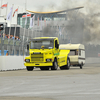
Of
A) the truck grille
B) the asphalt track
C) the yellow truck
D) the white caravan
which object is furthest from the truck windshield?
the asphalt track

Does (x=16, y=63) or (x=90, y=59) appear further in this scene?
(x=90, y=59)

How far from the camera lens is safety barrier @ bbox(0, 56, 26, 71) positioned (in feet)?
107

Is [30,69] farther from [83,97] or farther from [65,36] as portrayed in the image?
[65,36]

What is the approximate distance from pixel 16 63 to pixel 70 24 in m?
28.6

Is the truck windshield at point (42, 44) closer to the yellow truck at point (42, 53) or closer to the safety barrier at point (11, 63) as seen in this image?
the yellow truck at point (42, 53)

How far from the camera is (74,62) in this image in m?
37.3

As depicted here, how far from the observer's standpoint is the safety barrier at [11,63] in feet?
107

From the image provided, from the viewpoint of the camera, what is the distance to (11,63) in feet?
113

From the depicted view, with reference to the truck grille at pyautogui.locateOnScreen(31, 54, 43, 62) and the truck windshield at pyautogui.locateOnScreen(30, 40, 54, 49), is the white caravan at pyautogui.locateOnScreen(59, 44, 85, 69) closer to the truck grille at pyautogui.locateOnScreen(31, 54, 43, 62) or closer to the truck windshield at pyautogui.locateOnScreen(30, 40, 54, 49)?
the truck windshield at pyautogui.locateOnScreen(30, 40, 54, 49)

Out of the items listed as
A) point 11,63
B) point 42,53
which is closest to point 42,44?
point 42,53

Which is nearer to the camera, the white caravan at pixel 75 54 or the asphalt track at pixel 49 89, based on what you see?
the asphalt track at pixel 49 89

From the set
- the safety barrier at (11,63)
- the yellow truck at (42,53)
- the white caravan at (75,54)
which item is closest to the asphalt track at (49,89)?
the yellow truck at (42,53)

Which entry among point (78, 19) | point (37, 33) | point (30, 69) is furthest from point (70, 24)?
point (30, 69)

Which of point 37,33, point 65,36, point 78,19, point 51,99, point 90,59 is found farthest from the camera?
point 65,36
